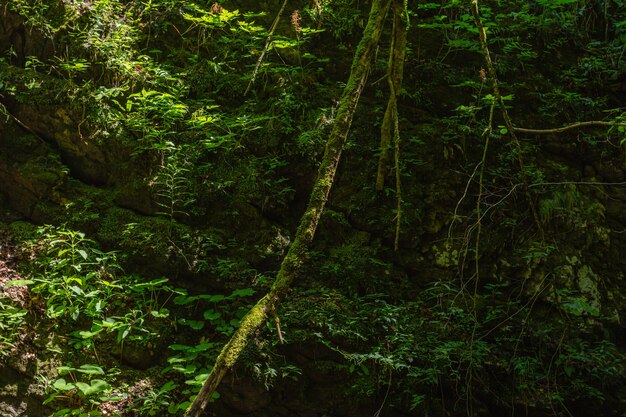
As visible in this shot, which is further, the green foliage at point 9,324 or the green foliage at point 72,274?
the green foliage at point 72,274

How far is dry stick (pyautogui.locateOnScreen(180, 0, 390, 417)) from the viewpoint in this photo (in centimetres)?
224

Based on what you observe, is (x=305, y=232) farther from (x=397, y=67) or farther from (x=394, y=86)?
(x=397, y=67)

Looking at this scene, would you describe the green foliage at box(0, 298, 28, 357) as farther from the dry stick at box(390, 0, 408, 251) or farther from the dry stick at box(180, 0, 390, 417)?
the dry stick at box(390, 0, 408, 251)

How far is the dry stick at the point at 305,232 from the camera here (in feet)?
7.35

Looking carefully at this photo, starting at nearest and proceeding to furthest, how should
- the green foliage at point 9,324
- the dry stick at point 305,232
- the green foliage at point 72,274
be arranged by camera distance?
the dry stick at point 305,232 < the green foliage at point 9,324 < the green foliage at point 72,274

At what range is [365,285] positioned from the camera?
4324 millimetres

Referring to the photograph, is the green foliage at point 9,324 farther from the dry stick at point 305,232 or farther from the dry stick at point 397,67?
the dry stick at point 397,67

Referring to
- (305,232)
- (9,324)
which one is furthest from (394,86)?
(9,324)

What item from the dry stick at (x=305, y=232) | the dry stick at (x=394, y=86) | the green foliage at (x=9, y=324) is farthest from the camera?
the dry stick at (x=394, y=86)

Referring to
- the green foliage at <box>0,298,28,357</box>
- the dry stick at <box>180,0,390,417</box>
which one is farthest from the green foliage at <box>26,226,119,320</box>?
the dry stick at <box>180,0,390,417</box>

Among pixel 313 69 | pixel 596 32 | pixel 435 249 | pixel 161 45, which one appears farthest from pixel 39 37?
pixel 596 32

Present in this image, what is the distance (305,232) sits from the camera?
258 cm

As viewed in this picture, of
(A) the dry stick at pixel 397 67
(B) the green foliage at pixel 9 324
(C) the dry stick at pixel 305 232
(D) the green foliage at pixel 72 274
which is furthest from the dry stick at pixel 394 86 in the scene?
(B) the green foliage at pixel 9 324

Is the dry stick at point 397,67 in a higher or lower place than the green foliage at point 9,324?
higher
